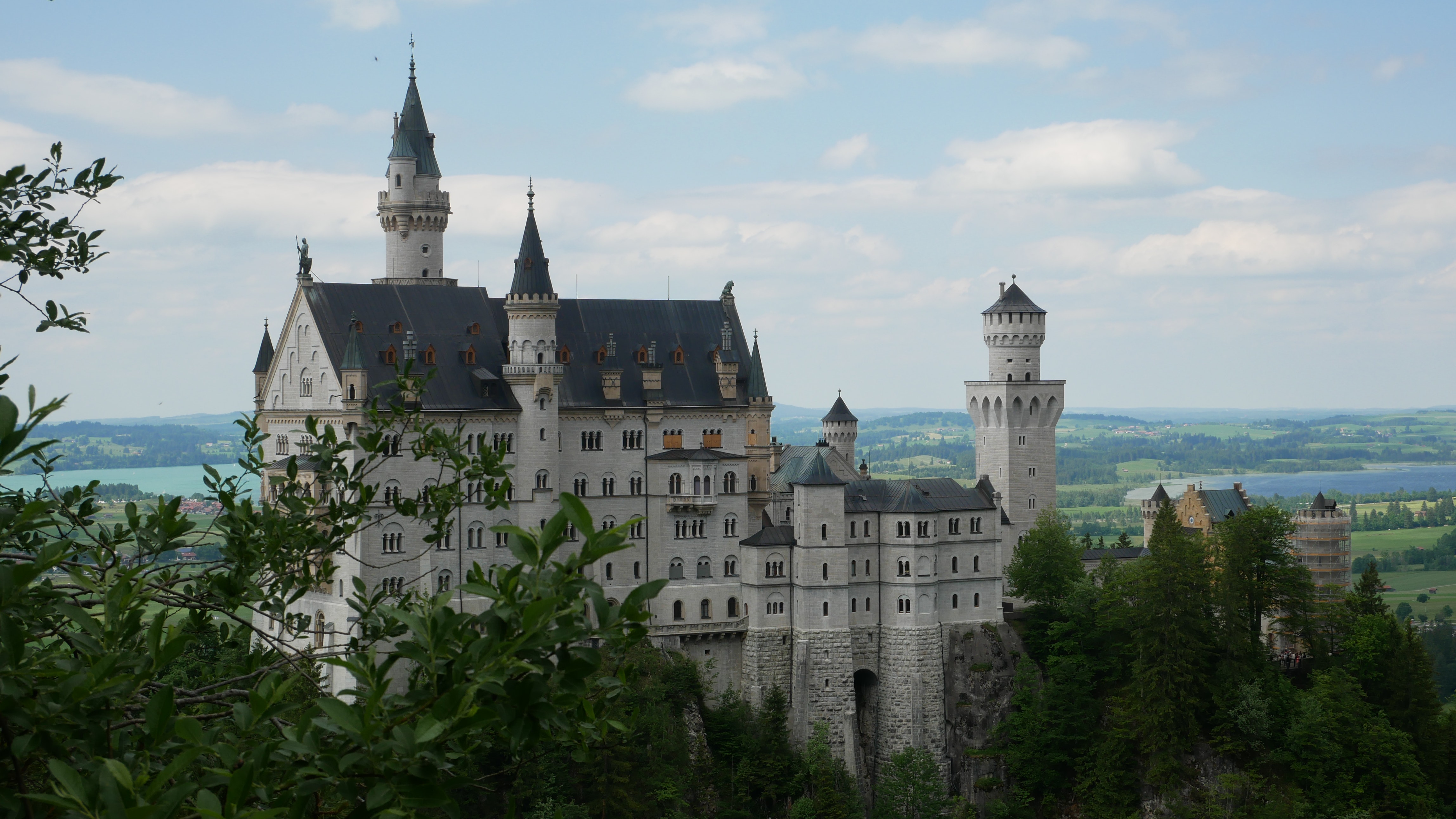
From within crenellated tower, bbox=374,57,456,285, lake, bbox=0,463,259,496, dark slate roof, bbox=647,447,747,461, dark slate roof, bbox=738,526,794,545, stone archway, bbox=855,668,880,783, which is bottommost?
stone archway, bbox=855,668,880,783

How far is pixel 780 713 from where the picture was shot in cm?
8069

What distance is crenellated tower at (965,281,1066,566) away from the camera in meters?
99.9

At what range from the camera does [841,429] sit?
98.3m

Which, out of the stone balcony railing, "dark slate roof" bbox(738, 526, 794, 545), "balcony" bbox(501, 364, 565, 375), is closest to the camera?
"balcony" bbox(501, 364, 565, 375)

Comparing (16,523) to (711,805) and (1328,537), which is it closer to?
(711,805)

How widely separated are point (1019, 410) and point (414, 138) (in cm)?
4367

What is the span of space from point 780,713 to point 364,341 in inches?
1179

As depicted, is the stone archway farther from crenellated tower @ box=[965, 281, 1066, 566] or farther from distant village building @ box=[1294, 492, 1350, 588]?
distant village building @ box=[1294, 492, 1350, 588]

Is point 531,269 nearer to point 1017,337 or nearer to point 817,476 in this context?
point 817,476

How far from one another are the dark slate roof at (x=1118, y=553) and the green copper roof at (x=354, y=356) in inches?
1992

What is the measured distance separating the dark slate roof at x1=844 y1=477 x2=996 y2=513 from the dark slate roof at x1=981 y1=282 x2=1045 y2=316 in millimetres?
17110

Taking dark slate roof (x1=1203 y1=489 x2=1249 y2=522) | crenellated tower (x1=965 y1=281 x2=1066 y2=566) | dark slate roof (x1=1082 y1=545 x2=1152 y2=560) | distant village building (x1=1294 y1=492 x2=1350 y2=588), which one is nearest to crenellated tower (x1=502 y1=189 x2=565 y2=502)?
crenellated tower (x1=965 y1=281 x2=1066 y2=566)

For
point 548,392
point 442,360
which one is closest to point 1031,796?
point 548,392

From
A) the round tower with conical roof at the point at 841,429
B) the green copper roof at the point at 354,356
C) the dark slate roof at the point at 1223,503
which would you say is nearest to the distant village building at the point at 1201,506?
the dark slate roof at the point at 1223,503
